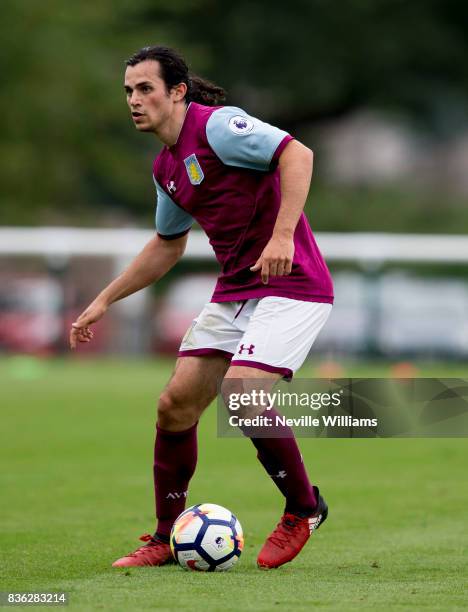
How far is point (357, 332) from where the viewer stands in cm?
2255

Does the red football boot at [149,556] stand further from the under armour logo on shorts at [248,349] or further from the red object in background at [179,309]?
the red object in background at [179,309]

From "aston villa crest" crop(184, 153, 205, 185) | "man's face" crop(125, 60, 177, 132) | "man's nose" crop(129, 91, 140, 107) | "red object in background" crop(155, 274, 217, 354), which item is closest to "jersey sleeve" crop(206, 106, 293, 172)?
"aston villa crest" crop(184, 153, 205, 185)

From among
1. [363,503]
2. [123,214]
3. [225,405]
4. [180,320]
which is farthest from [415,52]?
[225,405]

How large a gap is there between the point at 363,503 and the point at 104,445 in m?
3.81

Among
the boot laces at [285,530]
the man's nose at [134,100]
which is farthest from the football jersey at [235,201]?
the boot laces at [285,530]

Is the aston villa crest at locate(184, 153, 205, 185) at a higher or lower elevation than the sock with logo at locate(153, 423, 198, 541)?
higher

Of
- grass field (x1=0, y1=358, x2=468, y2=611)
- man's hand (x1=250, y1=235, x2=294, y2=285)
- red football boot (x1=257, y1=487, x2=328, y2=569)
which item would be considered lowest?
grass field (x1=0, y1=358, x2=468, y2=611)

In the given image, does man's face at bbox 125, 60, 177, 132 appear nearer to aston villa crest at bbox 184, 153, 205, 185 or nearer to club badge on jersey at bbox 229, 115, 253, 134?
aston villa crest at bbox 184, 153, 205, 185

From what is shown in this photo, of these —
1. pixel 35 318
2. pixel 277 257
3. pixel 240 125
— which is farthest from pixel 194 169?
pixel 35 318

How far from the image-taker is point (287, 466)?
6062mm

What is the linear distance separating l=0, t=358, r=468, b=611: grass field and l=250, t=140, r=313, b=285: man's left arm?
1.31m

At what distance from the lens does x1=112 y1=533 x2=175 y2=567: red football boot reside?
20.1ft

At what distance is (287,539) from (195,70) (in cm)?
2815

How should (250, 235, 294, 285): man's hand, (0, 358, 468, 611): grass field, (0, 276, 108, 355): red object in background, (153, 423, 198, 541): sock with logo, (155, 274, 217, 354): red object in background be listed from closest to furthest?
(0, 358, 468, 611): grass field, (250, 235, 294, 285): man's hand, (153, 423, 198, 541): sock with logo, (0, 276, 108, 355): red object in background, (155, 274, 217, 354): red object in background
